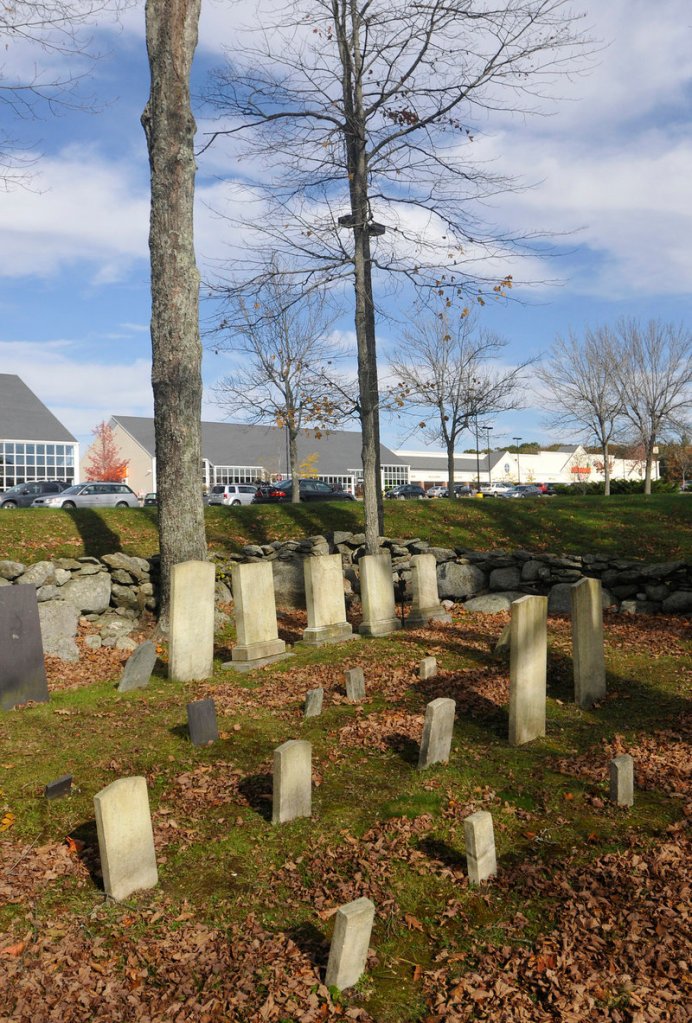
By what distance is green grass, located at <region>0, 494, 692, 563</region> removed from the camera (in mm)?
12781

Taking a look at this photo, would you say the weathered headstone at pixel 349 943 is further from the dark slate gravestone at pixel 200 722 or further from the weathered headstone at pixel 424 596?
the weathered headstone at pixel 424 596

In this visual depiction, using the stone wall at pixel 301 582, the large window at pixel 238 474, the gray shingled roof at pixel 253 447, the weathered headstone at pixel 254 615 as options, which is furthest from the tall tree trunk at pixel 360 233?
the large window at pixel 238 474

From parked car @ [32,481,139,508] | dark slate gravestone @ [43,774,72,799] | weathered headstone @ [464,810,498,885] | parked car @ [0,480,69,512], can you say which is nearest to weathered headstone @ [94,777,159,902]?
dark slate gravestone @ [43,774,72,799]

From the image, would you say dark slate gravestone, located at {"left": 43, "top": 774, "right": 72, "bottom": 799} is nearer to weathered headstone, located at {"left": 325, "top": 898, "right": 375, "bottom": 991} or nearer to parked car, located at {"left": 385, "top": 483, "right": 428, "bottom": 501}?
weathered headstone, located at {"left": 325, "top": 898, "right": 375, "bottom": 991}

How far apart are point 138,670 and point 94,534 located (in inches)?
228

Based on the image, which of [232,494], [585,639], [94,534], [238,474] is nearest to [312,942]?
[585,639]

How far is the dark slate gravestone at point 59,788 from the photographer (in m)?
5.08

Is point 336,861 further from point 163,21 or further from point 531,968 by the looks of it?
point 163,21

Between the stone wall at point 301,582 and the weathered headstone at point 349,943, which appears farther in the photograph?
the stone wall at point 301,582

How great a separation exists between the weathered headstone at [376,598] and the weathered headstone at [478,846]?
5899 mm

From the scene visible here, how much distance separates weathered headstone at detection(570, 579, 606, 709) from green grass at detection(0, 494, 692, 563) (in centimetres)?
580

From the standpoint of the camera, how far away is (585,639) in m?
6.81

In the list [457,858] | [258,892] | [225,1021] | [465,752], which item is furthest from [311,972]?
[465,752]

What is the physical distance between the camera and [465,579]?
11930 mm
